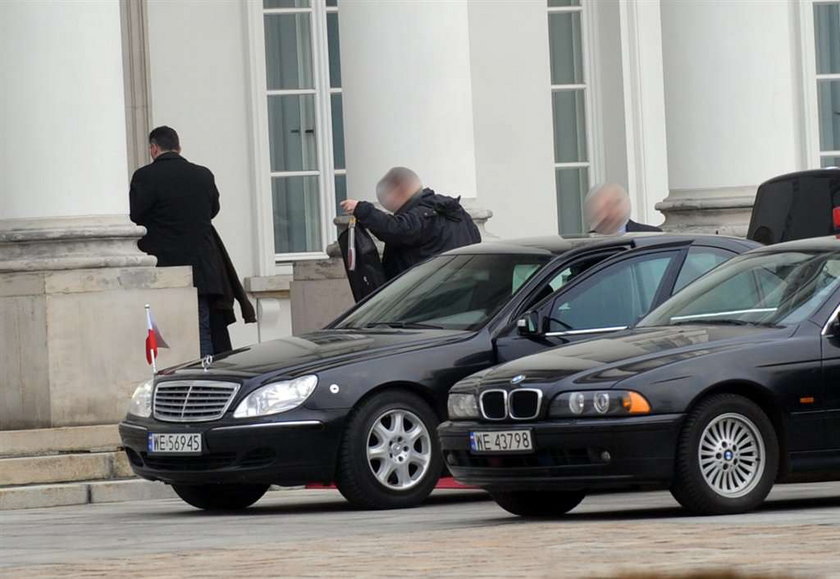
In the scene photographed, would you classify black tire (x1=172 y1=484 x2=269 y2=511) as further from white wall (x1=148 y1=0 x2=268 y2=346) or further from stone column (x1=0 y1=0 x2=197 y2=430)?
white wall (x1=148 y1=0 x2=268 y2=346)

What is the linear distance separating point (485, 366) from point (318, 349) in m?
0.91

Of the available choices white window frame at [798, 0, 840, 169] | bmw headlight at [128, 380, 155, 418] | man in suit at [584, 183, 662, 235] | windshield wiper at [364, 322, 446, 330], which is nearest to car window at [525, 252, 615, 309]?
windshield wiper at [364, 322, 446, 330]

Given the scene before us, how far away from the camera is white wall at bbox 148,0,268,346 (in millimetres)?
22375

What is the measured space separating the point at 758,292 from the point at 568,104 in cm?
1186

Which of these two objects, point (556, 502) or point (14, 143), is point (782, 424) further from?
point (14, 143)

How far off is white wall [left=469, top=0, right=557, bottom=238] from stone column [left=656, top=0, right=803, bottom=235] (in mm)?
3885

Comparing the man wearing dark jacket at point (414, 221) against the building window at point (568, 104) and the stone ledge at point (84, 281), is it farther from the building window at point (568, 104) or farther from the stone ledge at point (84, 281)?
the building window at point (568, 104)

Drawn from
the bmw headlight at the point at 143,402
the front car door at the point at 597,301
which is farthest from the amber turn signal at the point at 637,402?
the bmw headlight at the point at 143,402

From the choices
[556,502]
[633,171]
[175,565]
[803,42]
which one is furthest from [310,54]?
[175,565]

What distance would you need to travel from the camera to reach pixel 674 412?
11438 mm

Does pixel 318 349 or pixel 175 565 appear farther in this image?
pixel 318 349

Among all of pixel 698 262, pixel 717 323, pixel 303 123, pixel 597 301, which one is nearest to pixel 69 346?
pixel 597 301

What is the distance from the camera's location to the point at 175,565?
32.2 ft

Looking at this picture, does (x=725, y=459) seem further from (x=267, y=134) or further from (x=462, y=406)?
(x=267, y=134)
